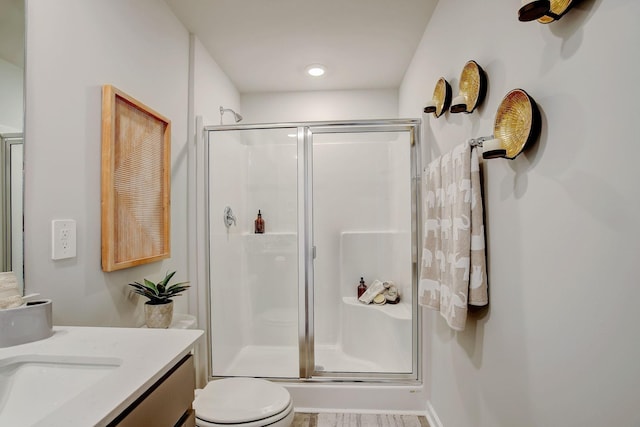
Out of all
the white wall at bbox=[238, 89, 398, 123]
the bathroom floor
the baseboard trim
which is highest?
the white wall at bbox=[238, 89, 398, 123]

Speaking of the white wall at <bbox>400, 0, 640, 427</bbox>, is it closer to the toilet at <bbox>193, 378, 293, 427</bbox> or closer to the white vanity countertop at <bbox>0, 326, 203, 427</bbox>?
the toilet at <bbox>193, 378, 293, 427</bbox>

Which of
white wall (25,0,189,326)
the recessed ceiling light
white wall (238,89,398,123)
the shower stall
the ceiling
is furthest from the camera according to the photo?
white wall (238,89,398,123)

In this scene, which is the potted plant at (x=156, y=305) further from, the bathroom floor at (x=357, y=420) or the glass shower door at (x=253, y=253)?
the bathroom floor at (x=357, y=420)

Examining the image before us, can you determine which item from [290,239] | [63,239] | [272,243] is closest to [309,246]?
[290,239]

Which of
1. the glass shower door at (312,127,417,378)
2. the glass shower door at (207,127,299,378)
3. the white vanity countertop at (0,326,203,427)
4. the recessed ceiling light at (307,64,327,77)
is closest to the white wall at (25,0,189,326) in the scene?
the white vanity countertop at (0,326,203,427)

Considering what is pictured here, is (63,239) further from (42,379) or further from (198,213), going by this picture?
(198,213)

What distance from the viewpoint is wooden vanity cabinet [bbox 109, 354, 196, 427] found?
2.17 ft

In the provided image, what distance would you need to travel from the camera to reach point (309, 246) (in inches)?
88.4

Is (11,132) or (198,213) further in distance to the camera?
(198,213)

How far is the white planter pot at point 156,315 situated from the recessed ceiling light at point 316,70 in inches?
84.9

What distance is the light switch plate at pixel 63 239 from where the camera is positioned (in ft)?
3.79

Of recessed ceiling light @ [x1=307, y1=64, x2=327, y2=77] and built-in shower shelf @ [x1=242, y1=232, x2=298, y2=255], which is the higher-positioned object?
recessed ceiling light @ [x1=307, y1=64, x2=327, y2=77]

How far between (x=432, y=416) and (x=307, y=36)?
2.53m

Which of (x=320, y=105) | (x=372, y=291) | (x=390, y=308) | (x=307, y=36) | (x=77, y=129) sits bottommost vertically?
(x=390, y=308)
